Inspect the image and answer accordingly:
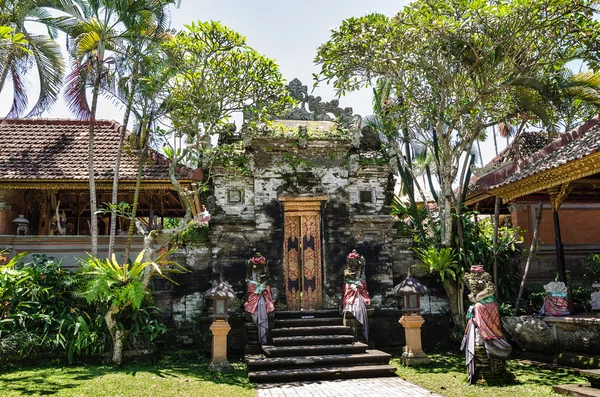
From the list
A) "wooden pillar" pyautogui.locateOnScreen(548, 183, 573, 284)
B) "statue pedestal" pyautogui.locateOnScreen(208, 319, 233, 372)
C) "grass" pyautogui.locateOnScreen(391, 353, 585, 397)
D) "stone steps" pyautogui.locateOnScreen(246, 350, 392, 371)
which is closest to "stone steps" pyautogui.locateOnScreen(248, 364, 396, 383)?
"stone steps" pyautogui.locateOnScreen(246, 350, 392, 371)

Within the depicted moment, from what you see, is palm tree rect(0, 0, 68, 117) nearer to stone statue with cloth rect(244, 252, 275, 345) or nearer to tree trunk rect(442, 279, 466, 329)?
stone statue with cloth rect(244, 252, 275, 345)

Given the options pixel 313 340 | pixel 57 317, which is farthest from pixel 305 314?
pixel 57 317

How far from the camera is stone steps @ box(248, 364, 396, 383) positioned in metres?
7.54

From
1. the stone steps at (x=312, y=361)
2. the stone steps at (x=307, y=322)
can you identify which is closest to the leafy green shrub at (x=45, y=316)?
the stone steps at (x=312, y=361)

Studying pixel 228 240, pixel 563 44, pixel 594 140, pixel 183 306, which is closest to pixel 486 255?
pixel 594 140

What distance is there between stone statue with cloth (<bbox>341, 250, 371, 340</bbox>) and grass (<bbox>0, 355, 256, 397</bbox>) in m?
2.44

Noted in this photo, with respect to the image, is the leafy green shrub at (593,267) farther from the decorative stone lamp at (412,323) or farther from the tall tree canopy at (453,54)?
the decorative stone lamp at (412,323)

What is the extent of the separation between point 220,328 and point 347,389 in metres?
2.51

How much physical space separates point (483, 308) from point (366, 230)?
4.01m

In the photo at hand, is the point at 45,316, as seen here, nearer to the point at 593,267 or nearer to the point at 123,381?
the point at 123,381

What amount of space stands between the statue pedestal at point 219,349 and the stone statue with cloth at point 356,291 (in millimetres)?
2537

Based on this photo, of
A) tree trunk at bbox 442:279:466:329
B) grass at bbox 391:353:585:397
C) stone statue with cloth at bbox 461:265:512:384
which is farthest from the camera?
tree trunk at bbox 442:279:466:329

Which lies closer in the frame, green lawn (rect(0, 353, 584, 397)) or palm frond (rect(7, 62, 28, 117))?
green lawn (rect(0, 353, 584, 397))

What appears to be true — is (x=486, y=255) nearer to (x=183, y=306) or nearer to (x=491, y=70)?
(x=491, y=70)
